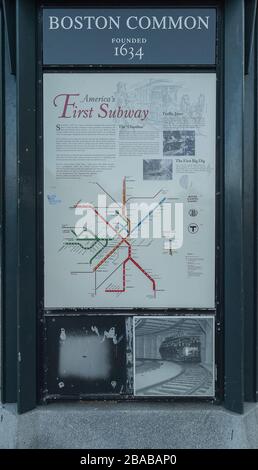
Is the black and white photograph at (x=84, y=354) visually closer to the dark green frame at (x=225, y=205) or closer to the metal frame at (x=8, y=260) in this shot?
the dark green frame at (x=225, y=205)

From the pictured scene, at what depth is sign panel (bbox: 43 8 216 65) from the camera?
412 centimetres

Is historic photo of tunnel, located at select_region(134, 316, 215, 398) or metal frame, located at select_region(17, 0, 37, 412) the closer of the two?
metal frame, located at select_region(17, 0, 37, 412)

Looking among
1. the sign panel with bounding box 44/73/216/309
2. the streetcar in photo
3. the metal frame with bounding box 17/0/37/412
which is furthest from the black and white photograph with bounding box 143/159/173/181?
the streetcar in photo

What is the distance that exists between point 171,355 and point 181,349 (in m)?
0.10

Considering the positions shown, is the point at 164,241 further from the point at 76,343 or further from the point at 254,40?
the point at 254,40

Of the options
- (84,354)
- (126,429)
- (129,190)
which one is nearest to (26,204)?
(129,190)

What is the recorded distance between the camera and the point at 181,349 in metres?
4.25

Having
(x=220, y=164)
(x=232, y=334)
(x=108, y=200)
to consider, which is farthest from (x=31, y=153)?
(x=232, y=334)

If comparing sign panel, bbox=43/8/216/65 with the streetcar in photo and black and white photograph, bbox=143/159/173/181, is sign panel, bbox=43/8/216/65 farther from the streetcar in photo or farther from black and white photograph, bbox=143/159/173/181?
the streetcar in photo

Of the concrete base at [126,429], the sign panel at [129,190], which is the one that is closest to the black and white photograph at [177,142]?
the sign panel at [129,190]

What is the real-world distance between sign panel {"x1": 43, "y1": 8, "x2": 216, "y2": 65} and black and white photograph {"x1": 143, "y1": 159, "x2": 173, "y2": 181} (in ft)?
2.54

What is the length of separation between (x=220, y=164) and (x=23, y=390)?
7.77ft

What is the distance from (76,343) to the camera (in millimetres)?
4242

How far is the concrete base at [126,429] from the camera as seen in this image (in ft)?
13.4
